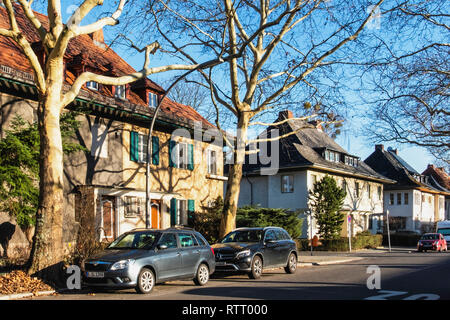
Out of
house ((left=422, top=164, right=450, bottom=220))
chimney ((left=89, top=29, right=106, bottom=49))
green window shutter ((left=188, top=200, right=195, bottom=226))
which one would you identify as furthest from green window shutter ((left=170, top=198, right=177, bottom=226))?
house ((left=422, top=164, right=450, bottom=220))

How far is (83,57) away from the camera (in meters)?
22.7

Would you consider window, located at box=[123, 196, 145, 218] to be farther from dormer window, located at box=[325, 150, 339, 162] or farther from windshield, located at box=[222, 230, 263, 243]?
dormer window, located at box=[325, 150, 339, 162]

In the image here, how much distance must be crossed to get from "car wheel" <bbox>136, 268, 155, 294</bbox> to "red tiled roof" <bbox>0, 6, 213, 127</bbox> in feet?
28.2

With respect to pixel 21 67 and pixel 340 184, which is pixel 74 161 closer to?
pixel 21 67

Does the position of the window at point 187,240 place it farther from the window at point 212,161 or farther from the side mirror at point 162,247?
the window at point 212,161

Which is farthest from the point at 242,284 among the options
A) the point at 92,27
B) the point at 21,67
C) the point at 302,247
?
the point at 302,247

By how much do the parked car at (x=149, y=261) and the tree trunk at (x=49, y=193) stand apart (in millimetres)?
961

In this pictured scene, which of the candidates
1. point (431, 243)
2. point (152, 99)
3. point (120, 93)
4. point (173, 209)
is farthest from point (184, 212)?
point (431, 243)

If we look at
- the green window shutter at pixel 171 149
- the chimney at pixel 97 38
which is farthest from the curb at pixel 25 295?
the chimney at pixel 97 38

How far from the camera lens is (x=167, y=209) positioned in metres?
27.1

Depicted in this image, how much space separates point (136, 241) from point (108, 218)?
9968 millimetres

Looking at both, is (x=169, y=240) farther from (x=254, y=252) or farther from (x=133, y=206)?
(x=133, y=206)

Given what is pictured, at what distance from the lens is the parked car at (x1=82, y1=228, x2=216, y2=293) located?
41.1 ft

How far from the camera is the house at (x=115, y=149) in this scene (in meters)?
20.2
